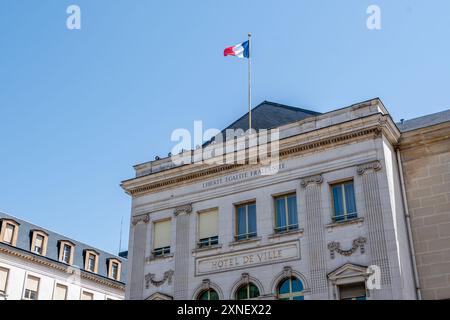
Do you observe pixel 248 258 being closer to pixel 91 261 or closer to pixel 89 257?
pixel 89 257

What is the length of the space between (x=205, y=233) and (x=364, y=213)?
7011mm

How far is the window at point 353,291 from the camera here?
19.4 meters

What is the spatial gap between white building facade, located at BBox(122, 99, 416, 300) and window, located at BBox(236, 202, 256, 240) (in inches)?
1.7

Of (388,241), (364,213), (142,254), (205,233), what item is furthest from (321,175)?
(142,254)

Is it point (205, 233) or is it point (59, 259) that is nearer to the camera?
point (205, 233)

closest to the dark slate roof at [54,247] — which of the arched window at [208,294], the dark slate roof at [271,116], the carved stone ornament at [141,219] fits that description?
the carved stone ornament at [141,219]

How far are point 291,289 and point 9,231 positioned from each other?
25.0 metres

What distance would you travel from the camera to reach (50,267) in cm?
4053

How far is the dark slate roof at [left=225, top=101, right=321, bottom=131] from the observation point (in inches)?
1079

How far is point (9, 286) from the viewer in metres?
37.2
